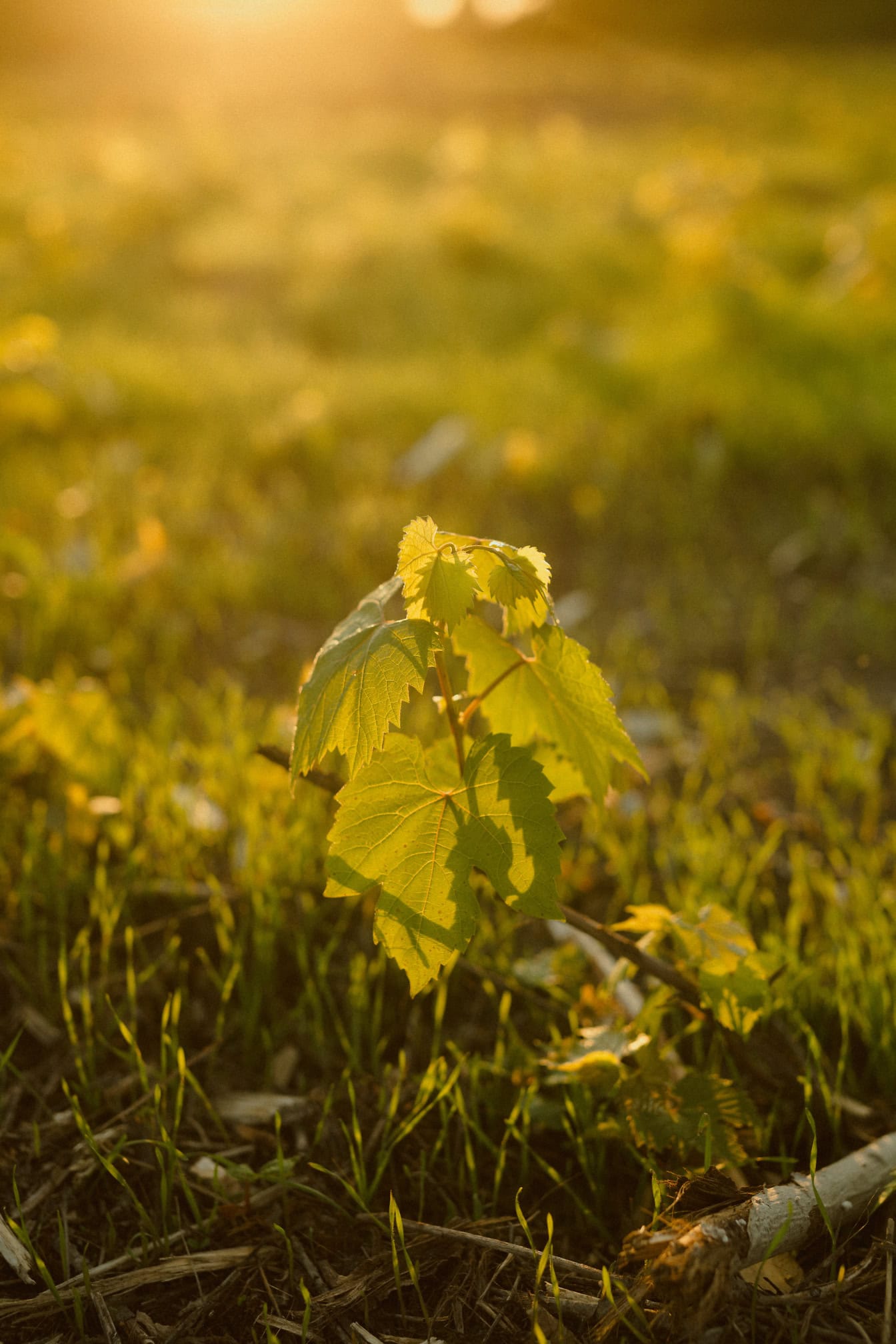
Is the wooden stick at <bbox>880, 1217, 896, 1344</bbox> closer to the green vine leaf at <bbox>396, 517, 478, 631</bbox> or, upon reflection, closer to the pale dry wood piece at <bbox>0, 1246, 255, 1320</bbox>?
the pale dry wood piece at <bbox>0, 1246, 255, 1320</bbox>

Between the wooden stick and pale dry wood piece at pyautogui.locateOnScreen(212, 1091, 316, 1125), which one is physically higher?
pale dry wood piece at pyautogui.locateOnScreen(212, 1091, 316, 1125)

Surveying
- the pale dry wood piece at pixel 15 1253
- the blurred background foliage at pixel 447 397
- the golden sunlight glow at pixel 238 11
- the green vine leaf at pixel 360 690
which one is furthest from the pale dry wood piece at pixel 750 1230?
the golden sunlight glow at pixel 238 11

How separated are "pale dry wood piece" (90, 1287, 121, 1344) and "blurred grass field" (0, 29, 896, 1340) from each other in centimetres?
3

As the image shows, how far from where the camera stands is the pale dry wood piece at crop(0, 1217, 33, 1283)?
3.91 ft

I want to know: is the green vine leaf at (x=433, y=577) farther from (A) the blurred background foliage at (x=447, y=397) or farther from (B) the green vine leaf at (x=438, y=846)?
(A) the blurred background foliage at (x=447, y=397)

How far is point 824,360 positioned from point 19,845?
3843 mm

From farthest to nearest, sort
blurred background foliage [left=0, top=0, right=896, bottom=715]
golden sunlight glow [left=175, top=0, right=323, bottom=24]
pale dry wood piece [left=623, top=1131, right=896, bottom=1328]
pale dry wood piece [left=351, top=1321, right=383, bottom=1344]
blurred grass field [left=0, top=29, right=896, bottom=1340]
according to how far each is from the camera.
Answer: golden sunlight glow [left=175, top=0, right=323, bottom=24] → blurred background foliage [left=0, top=0, right=896, bottom=715] → blurred grass field [left=0, top=29, right=896, bottom=1340] → pale dry wood piece [left=351, top=1321, right=383, bottom=1344] → pale dry wood piece [left=623, top=1131, right=896, bottom=1328]

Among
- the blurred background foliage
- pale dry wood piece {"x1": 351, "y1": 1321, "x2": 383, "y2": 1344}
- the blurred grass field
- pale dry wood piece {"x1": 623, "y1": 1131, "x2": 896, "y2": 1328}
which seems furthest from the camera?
the blurred background foliage

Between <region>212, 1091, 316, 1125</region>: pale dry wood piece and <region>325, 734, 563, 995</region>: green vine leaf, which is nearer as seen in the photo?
<region>325, 734, 563, 995</region>: green vine leaf

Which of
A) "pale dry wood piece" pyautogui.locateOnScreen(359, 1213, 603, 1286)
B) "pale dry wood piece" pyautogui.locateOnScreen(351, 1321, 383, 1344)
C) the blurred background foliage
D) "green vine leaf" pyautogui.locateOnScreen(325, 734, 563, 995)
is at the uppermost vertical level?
the blurred background foliage

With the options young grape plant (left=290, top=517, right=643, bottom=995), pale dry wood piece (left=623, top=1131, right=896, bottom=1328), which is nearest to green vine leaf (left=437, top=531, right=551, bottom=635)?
young grape plant (left=290, top=517, right=643, bottom=995)

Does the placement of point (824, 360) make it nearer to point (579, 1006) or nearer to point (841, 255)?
point (841, 255)

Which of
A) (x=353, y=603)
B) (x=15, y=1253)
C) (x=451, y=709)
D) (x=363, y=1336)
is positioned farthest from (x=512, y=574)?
(x=353, y=603)

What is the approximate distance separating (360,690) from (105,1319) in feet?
2.68
